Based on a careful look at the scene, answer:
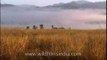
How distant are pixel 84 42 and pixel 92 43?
0.15 m

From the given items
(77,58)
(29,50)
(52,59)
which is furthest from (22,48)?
(77,58)

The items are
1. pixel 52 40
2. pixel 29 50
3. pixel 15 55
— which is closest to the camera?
pixel 15 55

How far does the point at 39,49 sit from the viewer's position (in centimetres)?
546

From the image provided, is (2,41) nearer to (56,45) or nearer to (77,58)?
(56,45)

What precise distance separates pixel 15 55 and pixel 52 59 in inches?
22.0

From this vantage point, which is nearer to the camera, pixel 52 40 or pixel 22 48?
pixel 22 48

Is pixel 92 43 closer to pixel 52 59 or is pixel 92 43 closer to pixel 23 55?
pixel 52 59

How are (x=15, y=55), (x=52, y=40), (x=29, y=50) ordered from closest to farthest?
(x=15, y=55)
(x=29, y=50)
(x=52, y=40)

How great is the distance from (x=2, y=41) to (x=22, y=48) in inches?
19.0

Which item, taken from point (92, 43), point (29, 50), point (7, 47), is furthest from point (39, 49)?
point (92, 43)

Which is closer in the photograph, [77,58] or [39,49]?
[77,58]

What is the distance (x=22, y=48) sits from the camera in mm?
5289

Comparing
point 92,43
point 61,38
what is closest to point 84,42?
point 92,43

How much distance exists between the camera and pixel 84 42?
221 inches
